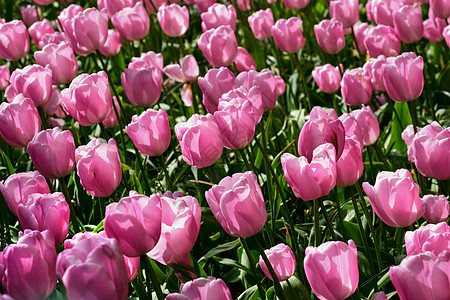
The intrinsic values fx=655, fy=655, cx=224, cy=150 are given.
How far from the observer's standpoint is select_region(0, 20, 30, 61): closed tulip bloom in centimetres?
288

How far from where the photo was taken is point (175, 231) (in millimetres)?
1381

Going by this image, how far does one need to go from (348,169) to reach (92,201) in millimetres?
1215

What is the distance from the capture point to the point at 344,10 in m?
3.07

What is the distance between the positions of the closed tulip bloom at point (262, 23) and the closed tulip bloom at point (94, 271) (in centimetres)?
237

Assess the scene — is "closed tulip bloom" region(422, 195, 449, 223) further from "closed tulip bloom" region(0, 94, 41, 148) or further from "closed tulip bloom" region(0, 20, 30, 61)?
"closed tulip bloom" region(0, 20, 30, 61)

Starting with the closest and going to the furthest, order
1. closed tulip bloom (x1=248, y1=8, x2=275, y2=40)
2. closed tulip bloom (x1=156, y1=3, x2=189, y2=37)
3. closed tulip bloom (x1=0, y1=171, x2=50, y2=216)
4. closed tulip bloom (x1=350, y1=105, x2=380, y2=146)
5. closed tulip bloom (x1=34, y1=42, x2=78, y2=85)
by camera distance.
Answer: closed tulip bloom (x1=0, y1=171, x2=50, y2=216) → closed tulip bloom (x1=350, y1=105, x2=380, y2=146) → closed tulip bloom (x1=34, y1=42, x2=78, y2=85) → closed tulip bloom (x1=156, y1=3, x2=189, y2=37) → closed tulip bloom (x1=248, y1=8, x2=275, y2=40)

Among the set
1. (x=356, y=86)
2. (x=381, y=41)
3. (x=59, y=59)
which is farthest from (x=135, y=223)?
(x=381, y=41)

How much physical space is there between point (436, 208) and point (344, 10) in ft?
5.24

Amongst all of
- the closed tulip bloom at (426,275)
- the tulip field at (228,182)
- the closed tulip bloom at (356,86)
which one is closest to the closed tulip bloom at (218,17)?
the tulip field at (228,182)

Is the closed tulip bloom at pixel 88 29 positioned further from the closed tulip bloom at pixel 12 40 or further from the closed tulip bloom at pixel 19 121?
the closed tulip bloom at pixel 19 121

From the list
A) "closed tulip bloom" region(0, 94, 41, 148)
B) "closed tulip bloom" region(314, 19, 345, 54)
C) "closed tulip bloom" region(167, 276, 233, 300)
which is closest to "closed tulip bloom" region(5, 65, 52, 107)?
"closed tulip bloom" region(0, 94, 41, 148)

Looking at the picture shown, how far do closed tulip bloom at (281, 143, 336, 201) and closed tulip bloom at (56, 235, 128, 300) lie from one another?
516mm

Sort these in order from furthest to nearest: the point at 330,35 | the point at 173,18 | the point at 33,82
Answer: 1. the point at 173,18
2. the point at 330,35
3. the point at 33,82

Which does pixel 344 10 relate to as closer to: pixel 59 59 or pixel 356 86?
pixel 356 86
